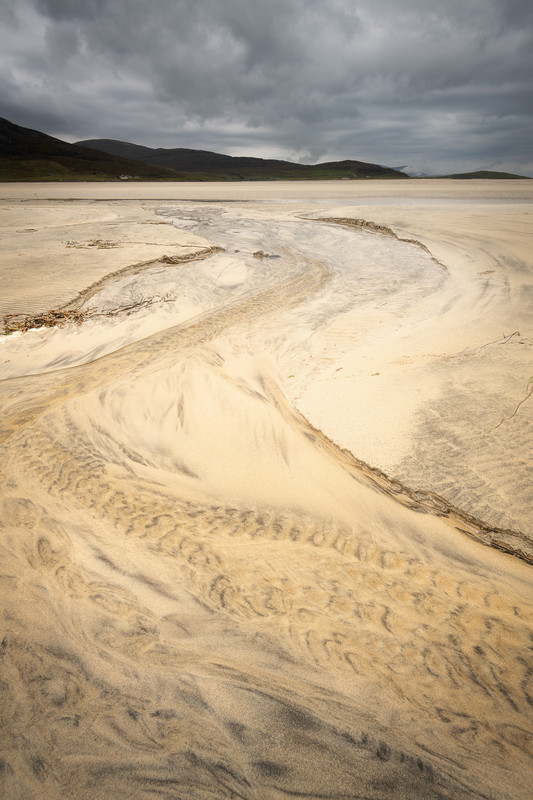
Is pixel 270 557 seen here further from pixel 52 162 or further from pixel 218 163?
pixel 218 163

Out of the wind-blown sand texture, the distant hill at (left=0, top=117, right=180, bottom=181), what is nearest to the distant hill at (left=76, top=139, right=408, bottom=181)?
the distant hill at (left=0, top=117, right=180, bottom=181)

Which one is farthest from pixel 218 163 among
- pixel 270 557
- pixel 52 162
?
pixel 270 557

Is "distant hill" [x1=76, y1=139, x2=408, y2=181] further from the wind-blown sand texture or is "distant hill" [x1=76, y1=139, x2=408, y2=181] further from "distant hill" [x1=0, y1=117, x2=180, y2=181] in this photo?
the wind-blown sand texture

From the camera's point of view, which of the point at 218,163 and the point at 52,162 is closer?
the point at 52,162

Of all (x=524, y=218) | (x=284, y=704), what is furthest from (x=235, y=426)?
(x=524, y=218)

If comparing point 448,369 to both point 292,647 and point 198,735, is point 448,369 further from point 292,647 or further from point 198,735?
point 198,735

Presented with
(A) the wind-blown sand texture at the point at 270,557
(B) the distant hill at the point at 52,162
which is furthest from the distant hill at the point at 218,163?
(A) the wind-blown sand texture at the point at 270,557
